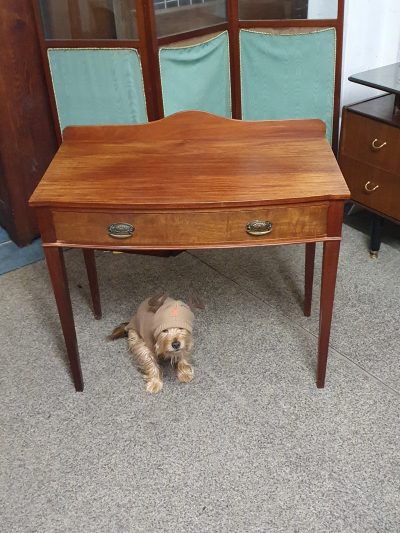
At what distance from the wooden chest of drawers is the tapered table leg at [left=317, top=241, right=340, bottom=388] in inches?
30.2

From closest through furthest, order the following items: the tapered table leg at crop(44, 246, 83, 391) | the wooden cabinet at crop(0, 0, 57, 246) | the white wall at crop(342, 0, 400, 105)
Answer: the tapered table leg at crop(44, 246, 83, 391), the wooden cabinet at crop(0, 0, 57, 246), the white wall at crop(342, 0, 400, 105)

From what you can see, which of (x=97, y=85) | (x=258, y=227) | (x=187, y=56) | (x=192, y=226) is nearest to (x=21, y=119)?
(x=97, y=85)

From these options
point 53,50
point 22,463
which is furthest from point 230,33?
point 22,463

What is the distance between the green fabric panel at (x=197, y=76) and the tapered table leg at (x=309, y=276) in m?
0.71

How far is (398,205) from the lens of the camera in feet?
7.36

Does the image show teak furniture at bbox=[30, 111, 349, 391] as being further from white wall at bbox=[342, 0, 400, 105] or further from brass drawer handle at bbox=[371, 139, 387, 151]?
white wall at bbox=[342, 0, 400, 105]

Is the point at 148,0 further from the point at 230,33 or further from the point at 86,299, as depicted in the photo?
the point at 86,299

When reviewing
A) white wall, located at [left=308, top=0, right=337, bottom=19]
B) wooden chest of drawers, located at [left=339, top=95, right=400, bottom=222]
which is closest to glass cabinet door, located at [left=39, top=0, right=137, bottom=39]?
white wall, located at [left=308, top=0, right=337, bottom=19]

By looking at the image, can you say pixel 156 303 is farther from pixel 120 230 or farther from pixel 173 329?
pixel 120 230

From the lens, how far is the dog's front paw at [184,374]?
73.9 inches

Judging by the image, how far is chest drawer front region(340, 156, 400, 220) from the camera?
2242 millimetres

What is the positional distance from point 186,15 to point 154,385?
1.30 m

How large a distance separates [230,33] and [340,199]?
3.47ft

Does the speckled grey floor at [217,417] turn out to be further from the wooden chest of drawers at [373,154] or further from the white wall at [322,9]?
the white wall at [322,9]
